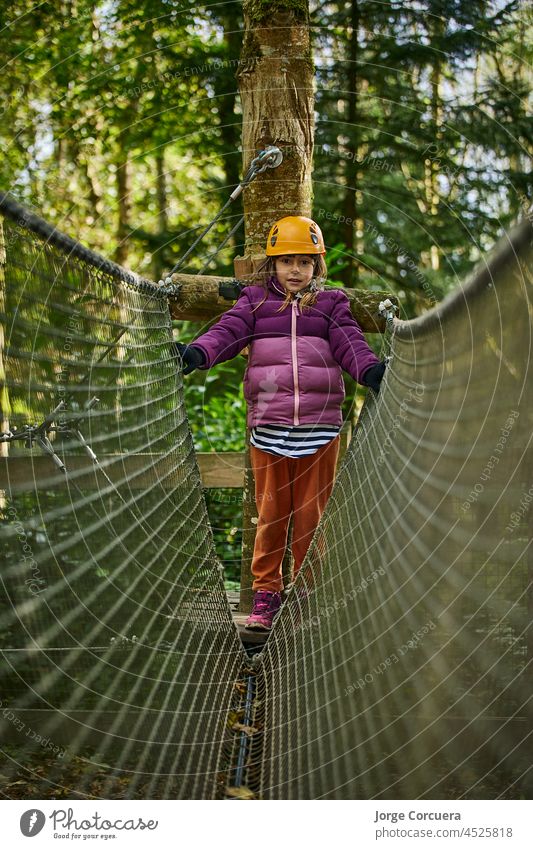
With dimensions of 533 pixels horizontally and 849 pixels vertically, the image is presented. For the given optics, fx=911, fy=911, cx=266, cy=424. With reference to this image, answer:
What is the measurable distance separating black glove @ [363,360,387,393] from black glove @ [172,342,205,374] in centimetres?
40

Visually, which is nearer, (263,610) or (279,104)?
(263,610)

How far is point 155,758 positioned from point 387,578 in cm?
53

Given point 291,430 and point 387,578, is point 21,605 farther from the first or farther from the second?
point 291,430

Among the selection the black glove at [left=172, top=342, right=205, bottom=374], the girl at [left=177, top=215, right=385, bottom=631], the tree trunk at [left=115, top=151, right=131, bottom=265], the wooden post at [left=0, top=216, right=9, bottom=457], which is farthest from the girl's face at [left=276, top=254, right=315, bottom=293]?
the tree trunk at [left=115, top=151, right=131, bottom=265]

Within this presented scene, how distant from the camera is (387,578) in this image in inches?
68.0

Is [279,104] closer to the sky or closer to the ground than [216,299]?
A: closer to the sky

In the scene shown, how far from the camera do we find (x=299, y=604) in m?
2.25

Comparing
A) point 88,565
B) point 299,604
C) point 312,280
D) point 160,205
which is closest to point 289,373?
point 312,280

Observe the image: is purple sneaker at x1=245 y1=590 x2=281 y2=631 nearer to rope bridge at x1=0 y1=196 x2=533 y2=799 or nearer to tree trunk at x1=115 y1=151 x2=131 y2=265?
rope bridge at x1=0 y1=196 x2=533 y2=799

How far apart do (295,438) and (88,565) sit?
2.55ft

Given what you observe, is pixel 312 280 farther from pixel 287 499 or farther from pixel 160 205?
pixel 160 205

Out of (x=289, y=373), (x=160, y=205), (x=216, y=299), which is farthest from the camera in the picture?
(x=160, y=205)

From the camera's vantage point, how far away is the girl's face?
2.37 m

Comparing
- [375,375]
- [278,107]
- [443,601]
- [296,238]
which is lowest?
[443,601]
